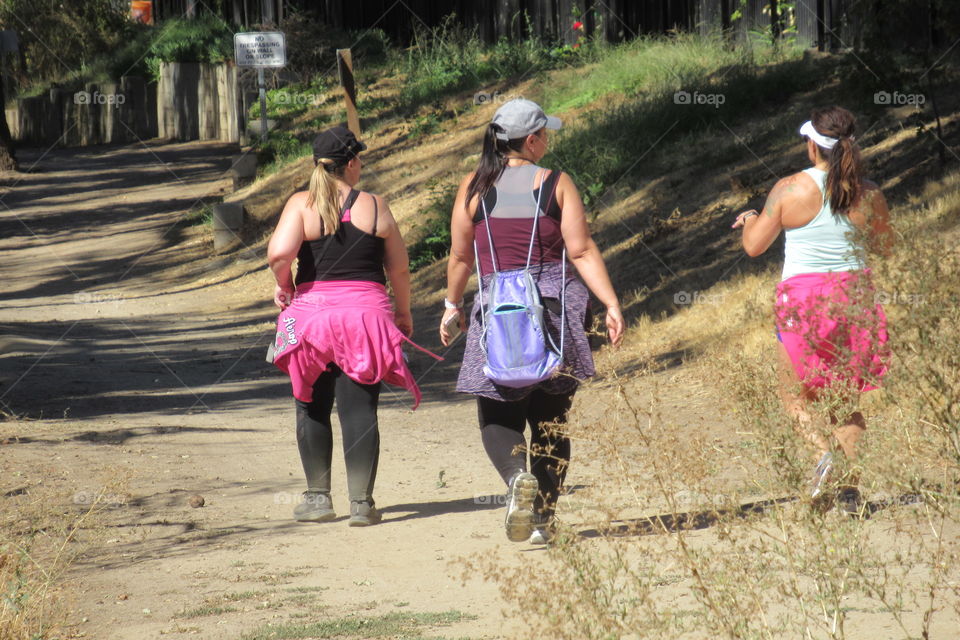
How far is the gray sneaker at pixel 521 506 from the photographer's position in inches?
183

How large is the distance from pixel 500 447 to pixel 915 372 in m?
2.12

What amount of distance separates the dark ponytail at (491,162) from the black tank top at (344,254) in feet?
2.05

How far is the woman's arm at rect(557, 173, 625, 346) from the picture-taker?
4.87 m

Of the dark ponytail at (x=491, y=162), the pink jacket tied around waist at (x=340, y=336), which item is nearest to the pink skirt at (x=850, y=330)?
the dark ponytail at (x=491, y=162)

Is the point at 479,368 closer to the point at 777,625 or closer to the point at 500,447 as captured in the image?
the point at 500,447

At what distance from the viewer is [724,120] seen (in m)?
14.8

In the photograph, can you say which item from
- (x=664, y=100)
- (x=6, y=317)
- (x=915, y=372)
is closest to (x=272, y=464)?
(x=915, y=372)
